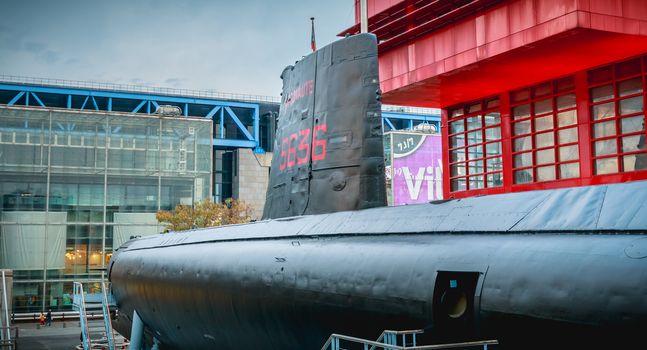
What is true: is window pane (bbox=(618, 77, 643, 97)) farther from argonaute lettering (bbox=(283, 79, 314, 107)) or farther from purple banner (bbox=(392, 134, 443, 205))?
purple banner (bbox=(392, 134, 443, 205))

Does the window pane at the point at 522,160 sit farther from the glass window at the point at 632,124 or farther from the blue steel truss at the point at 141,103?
the blue steel truss at the point at 141,103

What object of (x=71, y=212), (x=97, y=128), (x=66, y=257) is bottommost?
(x=66, y=257)

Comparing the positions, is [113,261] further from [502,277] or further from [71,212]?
[71,212]

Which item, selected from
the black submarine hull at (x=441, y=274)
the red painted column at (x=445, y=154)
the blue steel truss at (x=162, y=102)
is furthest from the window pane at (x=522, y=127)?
the blue steel truss at (x=162, y=102)

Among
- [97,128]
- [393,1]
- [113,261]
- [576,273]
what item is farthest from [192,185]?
[576,273]

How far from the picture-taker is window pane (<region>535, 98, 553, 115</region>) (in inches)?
640

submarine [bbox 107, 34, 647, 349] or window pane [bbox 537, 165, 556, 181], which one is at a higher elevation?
window pane [bbox 537, 165, 556, 181]

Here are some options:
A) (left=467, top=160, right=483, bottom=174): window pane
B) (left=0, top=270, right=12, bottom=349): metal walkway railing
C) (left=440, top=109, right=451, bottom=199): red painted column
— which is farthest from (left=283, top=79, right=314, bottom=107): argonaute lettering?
(left=0, top=270, right=12, bottom=349): metal walkway railing

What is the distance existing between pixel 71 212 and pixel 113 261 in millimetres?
21218

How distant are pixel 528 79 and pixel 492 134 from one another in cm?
259

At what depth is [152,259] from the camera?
48.1ft

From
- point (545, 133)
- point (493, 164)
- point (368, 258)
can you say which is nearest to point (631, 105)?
point (545, 133)

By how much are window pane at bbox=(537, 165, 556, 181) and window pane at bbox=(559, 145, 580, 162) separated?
1.21 ft

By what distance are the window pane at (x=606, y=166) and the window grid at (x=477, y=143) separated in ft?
10.2
